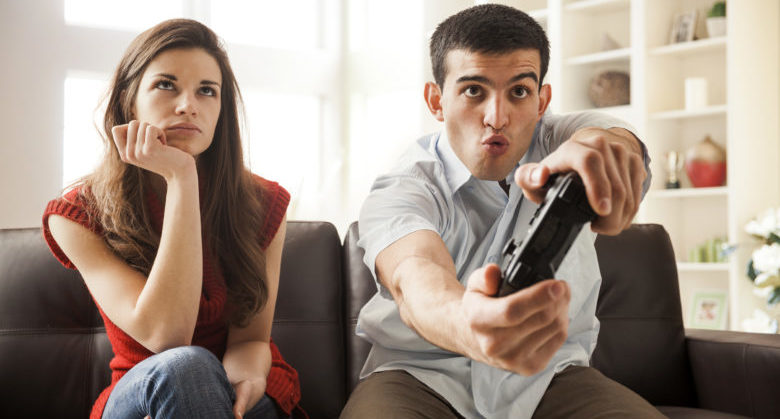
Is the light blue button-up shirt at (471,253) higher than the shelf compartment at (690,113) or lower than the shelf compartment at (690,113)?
lower

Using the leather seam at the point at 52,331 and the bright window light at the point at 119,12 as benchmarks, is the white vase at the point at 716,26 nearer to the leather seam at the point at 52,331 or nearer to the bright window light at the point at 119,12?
the bright window light at the point at 119,12

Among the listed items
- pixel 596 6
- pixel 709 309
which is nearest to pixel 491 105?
pixel 709 309

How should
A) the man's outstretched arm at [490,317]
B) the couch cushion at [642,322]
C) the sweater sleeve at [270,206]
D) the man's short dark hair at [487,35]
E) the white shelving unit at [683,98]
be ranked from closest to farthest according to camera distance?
the man's outstretched arm at [490,317] → the man's short dark hair at [487,35] → the sweater sleeve at [270,206] → the couch cushion at [642,322] → the white shelving unit at [683,98]

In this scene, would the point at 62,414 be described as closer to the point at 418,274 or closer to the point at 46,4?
the point at 418,274

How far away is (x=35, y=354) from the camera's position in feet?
5.85

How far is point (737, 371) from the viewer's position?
1864 millimetres

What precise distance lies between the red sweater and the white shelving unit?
285 centimetres

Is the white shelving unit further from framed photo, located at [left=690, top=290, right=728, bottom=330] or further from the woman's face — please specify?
the woman's face

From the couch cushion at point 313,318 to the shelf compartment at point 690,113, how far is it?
8.86 feet

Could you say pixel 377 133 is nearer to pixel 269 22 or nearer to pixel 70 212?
pixel 269 22

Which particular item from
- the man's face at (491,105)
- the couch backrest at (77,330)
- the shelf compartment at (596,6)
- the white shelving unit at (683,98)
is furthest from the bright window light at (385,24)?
the man's face at (491,105)

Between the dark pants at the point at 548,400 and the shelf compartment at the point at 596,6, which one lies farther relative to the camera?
the shelf compartment at the point at 596,6

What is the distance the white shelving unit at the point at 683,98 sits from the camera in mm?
3820

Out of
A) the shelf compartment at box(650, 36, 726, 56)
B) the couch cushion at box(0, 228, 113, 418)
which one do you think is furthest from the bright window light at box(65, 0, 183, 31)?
the couch cushion at box(0, 228, 113, 418)
